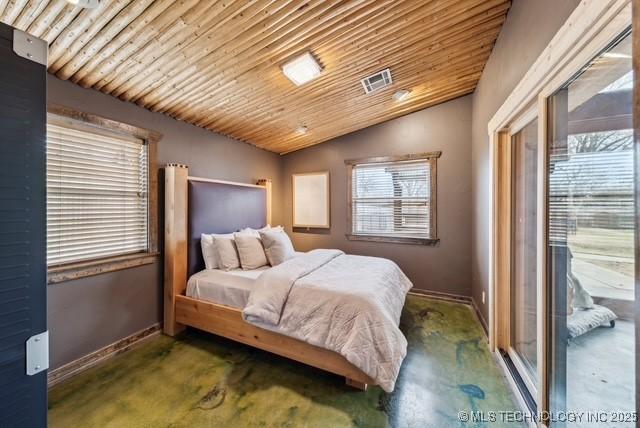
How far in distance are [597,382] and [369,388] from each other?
48.7 inches

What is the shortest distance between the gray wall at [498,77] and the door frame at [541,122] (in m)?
0.12

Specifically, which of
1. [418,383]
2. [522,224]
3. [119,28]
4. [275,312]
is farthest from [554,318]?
[119,28]

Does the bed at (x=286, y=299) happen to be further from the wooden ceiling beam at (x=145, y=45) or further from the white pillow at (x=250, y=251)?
the wooden ceiling beam at (x=145, y=45)

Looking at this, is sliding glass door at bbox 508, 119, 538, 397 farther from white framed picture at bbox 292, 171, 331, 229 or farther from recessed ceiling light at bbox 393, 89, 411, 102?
white framed picture at bbox 292, 171, 331, 229

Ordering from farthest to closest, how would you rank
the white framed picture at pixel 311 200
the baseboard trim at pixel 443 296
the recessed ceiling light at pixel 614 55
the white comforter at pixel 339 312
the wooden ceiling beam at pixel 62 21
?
the white framed picture at pixel 311 200, the baseboard trim at pixel 443 296, the white comforter at pixel 339 312, the wooden ceiling beam at pixel 62 21, the recessed ceiling light at pixel 614 55

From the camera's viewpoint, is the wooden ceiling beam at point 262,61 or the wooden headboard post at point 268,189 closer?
the wooden ceiling beam at point 262,61

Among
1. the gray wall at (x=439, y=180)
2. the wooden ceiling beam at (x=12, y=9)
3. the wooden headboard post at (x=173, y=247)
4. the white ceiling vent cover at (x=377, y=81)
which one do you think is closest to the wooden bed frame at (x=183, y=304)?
the wooden headboard post at (x=173, y=247)

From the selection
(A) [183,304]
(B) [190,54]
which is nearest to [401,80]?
(B) [190,54]

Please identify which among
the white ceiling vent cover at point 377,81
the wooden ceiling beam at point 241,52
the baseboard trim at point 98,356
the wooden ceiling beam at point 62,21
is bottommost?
the baseboard trim at point 98,356

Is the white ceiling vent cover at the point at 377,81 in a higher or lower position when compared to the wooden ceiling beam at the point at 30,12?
higher

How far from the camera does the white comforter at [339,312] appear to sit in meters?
1.60

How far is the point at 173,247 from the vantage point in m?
2.46

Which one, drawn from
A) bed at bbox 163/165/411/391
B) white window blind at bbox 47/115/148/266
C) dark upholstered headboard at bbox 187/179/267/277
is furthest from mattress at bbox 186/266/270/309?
white window blind at bbox 47/115/148/266

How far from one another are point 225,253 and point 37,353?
1.98 meters
